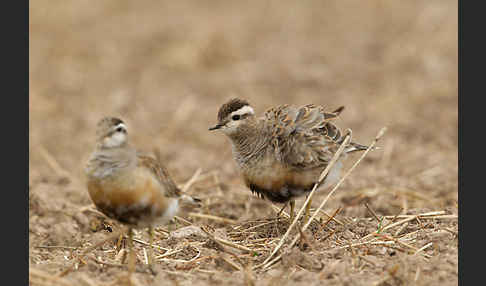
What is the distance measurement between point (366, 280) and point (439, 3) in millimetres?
12474

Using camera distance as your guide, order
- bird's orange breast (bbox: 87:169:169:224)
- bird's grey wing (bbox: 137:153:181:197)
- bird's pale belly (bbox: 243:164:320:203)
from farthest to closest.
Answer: bird's pale belly (bbox: 243:164:320:203)
bird's grey wing (bbox: 137:153:181:197)
bird's orange breast (bbox: 87:169:169:224)

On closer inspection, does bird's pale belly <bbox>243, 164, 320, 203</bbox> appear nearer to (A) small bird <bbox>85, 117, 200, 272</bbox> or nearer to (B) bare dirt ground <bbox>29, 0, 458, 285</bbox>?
(B) bare dirt ground <bbox>29, 0, 458, 285</bbox>

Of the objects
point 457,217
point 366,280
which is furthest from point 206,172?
point 366,280

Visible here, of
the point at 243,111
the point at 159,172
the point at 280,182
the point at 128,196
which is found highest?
the point at 243,111

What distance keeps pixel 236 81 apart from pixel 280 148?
666cm

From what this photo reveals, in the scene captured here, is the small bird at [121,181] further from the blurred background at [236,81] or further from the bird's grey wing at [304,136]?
the blurred background at [236,81]

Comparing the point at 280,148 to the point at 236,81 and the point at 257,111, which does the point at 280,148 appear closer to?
the point at 257,111

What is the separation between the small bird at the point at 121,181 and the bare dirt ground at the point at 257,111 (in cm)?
59

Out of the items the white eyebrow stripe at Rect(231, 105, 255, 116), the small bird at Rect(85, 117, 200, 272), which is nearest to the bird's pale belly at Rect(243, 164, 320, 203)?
the white eyebrow stripe at Rect(231, 105, 255, 116)

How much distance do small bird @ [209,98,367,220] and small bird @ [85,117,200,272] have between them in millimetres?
1396

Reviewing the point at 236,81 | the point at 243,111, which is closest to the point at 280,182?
the point at 243,111

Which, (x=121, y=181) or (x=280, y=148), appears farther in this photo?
(x=280, y=148)

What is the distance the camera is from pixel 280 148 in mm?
6527

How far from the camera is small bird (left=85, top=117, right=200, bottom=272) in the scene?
5145mm
